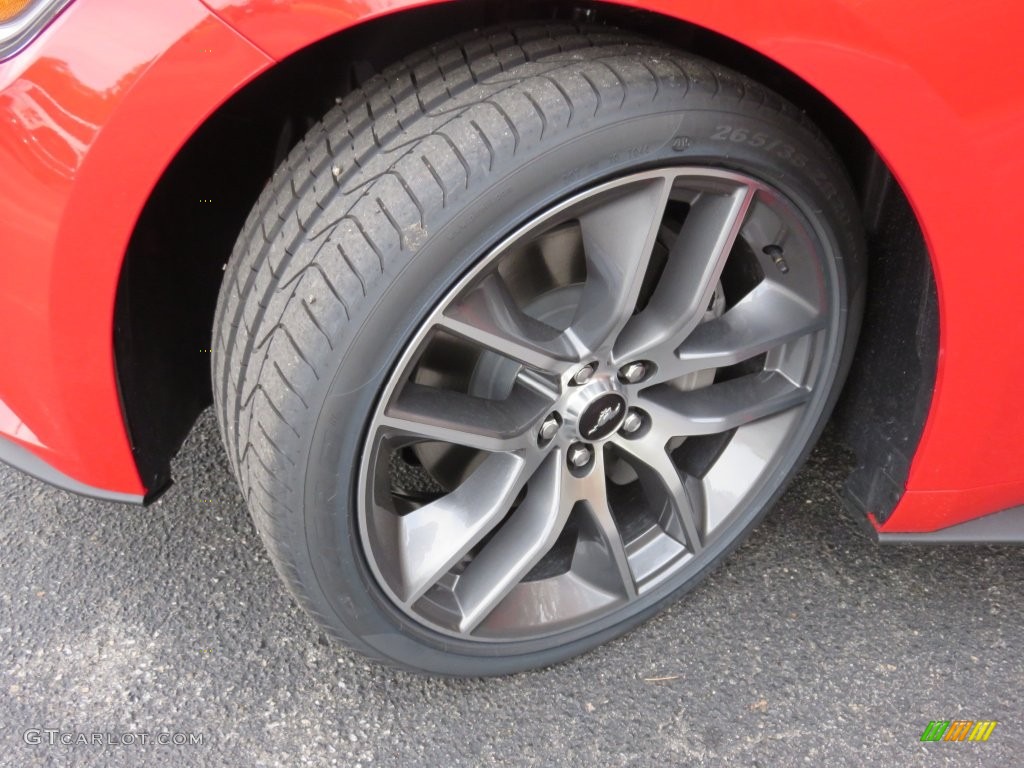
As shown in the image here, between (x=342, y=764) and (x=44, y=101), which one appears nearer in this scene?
(x=44, y=101)

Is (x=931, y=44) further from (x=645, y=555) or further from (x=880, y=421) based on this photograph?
(x=645, y=555)

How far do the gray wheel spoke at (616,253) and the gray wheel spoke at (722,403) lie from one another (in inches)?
8.4

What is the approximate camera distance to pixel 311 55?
4.26 ft

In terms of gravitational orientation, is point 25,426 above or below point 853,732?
above

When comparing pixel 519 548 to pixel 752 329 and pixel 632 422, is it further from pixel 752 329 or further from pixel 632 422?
pixel 752 329

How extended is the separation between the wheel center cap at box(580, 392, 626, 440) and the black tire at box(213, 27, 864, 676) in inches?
14.5

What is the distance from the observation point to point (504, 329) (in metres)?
1.31

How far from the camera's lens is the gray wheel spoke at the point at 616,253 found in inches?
50.1

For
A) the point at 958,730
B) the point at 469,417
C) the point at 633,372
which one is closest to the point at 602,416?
the point at 633,372

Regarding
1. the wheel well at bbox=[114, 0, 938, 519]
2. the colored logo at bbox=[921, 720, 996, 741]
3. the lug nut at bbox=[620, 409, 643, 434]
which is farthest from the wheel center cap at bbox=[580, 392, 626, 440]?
the colored logo at bbox=[921, 720, 996, 741]

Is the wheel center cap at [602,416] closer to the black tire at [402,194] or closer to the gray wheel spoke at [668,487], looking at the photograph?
the gray wheel spoke at [668,487]

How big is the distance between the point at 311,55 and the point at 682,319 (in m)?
0.68

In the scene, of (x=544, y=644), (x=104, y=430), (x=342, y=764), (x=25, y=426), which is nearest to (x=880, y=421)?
(x=544, y=644)

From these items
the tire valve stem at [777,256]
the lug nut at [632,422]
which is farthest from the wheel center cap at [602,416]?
the tire valve stem at [777,256]
